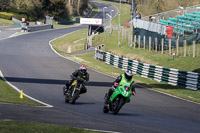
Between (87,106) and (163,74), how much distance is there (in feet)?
47.5

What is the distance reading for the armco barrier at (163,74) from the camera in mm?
26672

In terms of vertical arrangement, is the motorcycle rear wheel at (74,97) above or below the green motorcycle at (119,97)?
below

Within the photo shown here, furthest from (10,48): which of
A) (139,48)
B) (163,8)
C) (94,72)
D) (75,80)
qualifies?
(75,80)

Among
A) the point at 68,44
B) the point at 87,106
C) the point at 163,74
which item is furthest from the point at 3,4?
the point at 87,106

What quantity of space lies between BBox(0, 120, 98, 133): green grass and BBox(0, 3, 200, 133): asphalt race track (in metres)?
0.92

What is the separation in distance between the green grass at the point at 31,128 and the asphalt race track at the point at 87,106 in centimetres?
92

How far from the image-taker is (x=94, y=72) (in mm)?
32938

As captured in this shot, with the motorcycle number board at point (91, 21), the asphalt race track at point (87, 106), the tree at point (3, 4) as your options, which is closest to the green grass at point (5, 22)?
the tree at point (3, 4)

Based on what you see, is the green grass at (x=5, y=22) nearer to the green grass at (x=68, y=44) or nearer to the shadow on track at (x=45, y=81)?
the green grass at (x=68, y=44)

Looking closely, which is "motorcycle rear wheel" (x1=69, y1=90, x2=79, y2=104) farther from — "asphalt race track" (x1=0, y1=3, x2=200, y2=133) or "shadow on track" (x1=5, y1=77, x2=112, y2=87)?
"shadow on track" (x1=5, y1=77, x2=112, y2=87)

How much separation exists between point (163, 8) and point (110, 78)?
3937cm

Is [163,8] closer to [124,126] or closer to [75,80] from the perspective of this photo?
[75,80]

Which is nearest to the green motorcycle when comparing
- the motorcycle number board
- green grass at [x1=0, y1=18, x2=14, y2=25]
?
the motorcycle number board

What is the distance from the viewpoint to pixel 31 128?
9.86 meters
